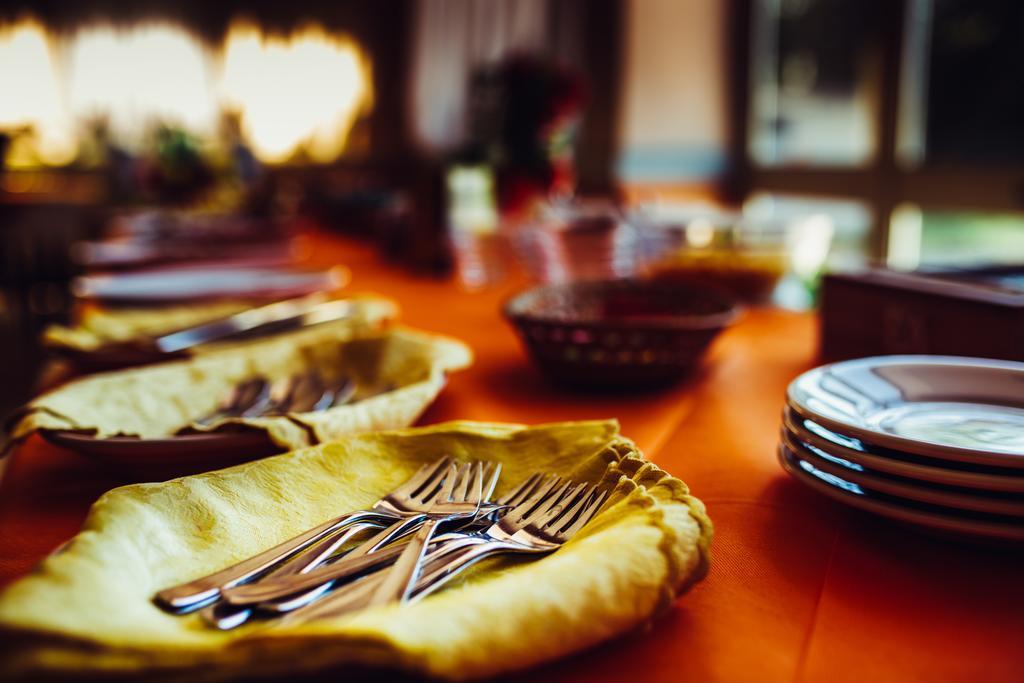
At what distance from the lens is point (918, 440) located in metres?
0.43

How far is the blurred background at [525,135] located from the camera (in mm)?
1711

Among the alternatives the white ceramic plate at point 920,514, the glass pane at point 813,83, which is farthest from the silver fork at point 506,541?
the glass pane at point 813,83

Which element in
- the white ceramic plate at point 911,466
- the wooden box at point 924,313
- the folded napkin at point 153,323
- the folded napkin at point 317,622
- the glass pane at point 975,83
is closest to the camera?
the folded napkin at point 317,622

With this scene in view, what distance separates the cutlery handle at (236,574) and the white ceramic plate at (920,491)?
0.89 feet

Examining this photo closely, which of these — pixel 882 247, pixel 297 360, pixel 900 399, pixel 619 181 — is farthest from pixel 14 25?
pixel 900 399

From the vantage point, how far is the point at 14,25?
655 centimetres

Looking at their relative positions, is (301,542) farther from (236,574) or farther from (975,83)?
(975,83)

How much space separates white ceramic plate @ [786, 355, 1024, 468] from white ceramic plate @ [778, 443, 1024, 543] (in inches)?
1.5

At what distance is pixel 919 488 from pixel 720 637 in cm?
15

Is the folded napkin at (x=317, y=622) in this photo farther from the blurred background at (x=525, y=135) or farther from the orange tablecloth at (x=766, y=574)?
the blurred background at (x=525, y=135)

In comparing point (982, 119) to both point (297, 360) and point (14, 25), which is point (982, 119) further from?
point (14, 25)

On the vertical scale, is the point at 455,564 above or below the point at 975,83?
below

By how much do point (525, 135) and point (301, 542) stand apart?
1414 millimetres

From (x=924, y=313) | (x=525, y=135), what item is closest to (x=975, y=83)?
(x=525, y=135)
